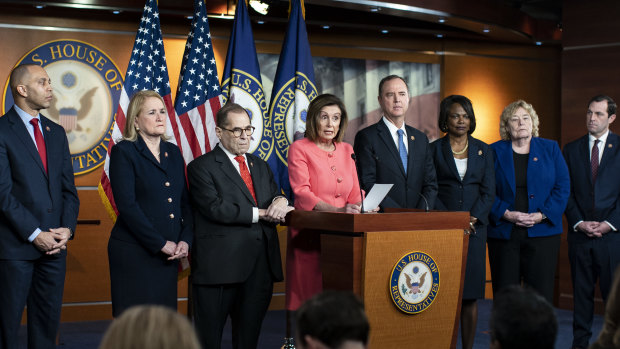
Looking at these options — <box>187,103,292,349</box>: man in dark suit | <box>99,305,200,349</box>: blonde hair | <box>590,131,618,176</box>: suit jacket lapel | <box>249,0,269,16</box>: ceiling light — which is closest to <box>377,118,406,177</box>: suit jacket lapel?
<box>187,103,292,349</box>: man in dark suit

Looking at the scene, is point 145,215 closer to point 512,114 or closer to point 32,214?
point 32,214

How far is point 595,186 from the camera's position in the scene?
547 centimetres

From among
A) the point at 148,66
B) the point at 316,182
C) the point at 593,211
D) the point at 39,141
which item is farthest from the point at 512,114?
the point at 39,141

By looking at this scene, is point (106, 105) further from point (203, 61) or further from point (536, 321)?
point (536, 321)

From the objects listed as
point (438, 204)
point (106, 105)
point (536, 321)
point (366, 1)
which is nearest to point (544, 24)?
point (366, 1)

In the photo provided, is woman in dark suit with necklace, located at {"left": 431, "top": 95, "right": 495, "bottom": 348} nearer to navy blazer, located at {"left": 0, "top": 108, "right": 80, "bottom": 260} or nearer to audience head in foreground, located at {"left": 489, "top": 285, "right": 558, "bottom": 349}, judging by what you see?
navy blazer, located at {"left": 0, "top": 108, "right": 80, "bottom": 260}

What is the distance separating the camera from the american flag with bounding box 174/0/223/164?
5.05 metres

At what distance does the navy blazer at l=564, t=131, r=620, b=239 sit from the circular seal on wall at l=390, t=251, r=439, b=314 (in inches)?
90.7

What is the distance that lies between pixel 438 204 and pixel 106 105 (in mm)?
3350

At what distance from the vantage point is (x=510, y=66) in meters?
8.31

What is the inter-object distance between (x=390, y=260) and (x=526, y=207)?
1914 millimetres

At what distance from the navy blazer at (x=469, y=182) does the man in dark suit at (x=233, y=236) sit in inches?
51.8

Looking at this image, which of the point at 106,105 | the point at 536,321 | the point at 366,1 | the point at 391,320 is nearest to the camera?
the point at 536,321

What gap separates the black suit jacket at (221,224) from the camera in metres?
4.01
